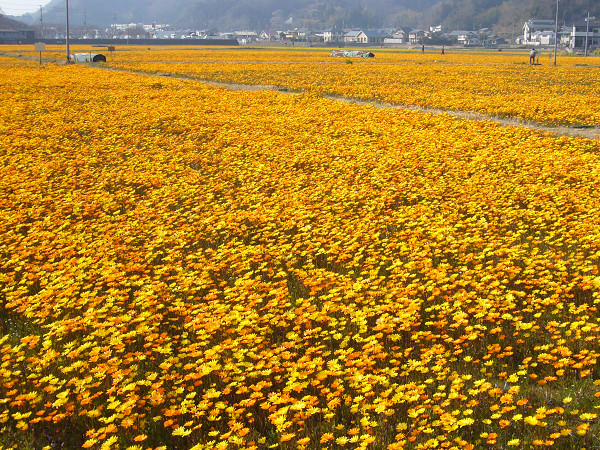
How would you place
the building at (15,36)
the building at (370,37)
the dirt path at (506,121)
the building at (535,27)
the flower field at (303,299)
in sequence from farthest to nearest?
the building at (370,37)
the building at (535,27)
the building at (15,36)
the dirt path at (506,121)
the flower field at (303,299)

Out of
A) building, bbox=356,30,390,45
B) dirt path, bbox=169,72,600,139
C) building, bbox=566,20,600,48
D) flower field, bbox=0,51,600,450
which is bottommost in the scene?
flower field, bbox=0,51,600,450

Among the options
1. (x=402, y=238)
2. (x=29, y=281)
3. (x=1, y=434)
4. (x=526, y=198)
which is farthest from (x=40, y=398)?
(x=526, y=198)

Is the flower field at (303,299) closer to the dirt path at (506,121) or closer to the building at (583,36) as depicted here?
the dirt path at (506,121)

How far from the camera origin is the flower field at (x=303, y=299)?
15.2ft

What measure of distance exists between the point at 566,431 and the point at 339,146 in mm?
12274

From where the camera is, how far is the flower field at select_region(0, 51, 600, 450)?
4.63 metres

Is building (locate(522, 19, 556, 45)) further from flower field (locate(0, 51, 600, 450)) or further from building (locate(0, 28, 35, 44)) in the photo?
flower field (locate(0, 51, 600, 450))

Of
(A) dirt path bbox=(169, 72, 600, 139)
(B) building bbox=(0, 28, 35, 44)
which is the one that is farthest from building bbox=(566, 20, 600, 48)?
(B) building bbox=(0, 28, 35, 44)

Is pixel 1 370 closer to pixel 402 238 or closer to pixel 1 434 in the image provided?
pixel 1 434

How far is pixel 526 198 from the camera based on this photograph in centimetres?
1044

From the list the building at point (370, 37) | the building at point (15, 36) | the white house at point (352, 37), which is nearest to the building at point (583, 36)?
the building at point (370, 37)

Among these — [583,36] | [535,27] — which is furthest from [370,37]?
[583,36]

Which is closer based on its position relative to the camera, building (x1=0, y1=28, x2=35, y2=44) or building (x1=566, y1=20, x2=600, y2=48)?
building (x1=566, y1=20, x2=600, y2=48)

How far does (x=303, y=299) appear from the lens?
6578mm
